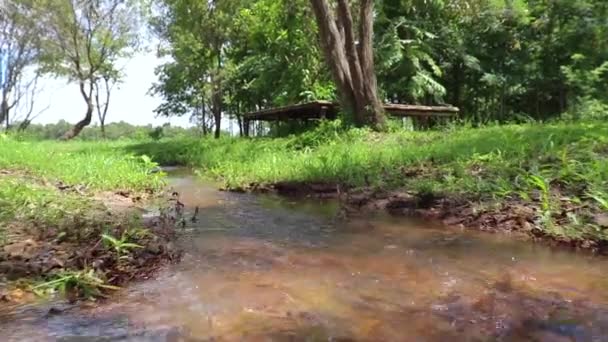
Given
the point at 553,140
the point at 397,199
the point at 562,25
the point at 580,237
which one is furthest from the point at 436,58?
the point at 580,237

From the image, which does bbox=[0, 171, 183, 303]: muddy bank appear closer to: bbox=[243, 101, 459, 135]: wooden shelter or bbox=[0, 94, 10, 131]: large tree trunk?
bbox=[243, 101, 459, 135]: wooden shelter

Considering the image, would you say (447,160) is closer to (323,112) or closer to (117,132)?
(323,112)

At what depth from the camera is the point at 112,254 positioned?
3.28 meters

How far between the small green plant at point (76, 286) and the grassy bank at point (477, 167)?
3406mm

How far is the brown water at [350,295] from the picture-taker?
2.33 metres

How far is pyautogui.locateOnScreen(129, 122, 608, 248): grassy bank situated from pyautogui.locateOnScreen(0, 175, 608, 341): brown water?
815mm

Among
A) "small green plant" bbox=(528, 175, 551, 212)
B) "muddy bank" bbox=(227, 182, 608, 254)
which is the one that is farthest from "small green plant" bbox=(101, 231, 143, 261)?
"small green plant" bbox=(528, 175, 551, 212)

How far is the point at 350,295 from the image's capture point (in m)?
2.84

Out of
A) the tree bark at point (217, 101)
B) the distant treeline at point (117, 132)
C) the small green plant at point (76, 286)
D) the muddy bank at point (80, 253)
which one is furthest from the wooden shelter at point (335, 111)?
the distant treeline at point (117, 132)

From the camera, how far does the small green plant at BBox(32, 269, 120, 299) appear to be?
9.26 ft

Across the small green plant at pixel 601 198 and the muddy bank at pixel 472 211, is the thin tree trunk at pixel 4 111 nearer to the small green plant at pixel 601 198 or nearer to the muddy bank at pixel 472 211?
the muddy bank at pixel 472 211

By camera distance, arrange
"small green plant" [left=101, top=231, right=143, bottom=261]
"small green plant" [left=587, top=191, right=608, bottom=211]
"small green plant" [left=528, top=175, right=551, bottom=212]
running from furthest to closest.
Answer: "small green plant" [left=528, top=175, right=551, bottom=212] → "small green plant" [left=587, top=191, right=608, bottom=211] → "small green plant" [left=101, top=231, right=143, bottom=261]

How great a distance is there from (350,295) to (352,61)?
9188 millimetres

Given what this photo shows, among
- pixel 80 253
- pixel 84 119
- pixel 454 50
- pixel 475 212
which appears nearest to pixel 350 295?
pixel 80 253
